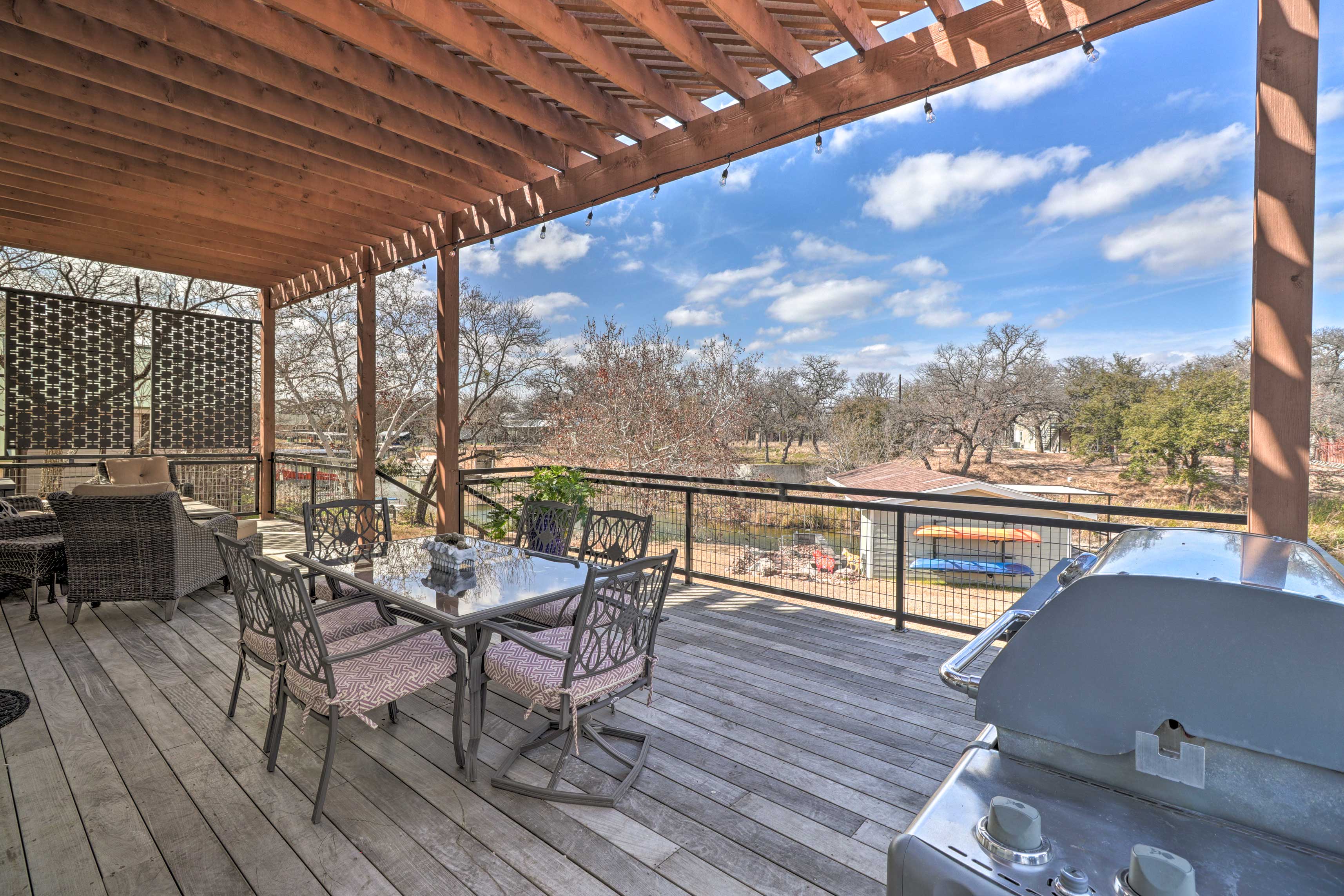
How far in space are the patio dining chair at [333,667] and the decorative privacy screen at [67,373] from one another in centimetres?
670

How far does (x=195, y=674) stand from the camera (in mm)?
3000

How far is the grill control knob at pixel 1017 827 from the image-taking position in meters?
0.64

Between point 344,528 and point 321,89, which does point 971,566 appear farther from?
point 321,89

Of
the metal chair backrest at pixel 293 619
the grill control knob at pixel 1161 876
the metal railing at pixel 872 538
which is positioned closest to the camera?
the grill control knob at pixel 1161 876

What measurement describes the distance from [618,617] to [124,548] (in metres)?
3.53

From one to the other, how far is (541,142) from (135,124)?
7.86 ft

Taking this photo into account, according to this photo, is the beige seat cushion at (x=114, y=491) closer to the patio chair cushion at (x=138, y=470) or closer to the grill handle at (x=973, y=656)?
the patio chair cushion at (x=138, y=470)

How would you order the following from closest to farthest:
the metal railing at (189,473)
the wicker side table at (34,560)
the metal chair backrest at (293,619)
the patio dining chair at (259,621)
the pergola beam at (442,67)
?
the metal chair backrest at (293,619)
the patio dining chair at (259,621)
the pergola beam at (442,67)
the wicker side table at (34,560)
the metal railing at (189,473)

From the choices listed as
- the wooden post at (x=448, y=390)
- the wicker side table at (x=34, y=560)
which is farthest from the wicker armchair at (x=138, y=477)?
the wooden post at (x=448, y=390)

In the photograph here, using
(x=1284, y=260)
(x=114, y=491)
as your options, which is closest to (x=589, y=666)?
(x=1284, y=260)

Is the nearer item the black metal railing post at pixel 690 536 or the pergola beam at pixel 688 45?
the pergola beam at pixel 688 45

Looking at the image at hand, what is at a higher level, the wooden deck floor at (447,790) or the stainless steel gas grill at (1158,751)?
the stainless steel gas grill at (1158,751)

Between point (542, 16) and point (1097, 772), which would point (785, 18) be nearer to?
point (542, 16)

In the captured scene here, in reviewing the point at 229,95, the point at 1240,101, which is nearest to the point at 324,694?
the point at 229,95
